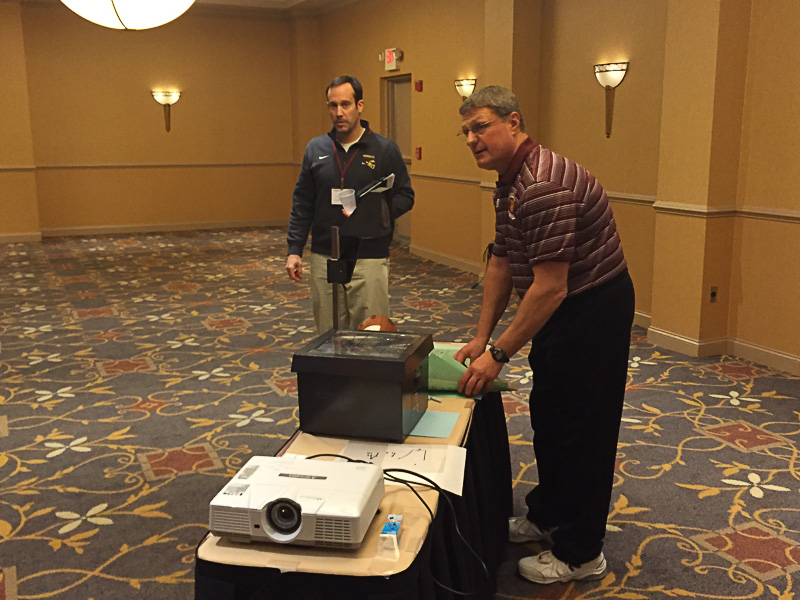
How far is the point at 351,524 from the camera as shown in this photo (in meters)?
1.56

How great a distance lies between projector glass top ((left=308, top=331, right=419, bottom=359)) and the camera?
2.11 metres

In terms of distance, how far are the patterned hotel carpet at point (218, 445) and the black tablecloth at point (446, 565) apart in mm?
340

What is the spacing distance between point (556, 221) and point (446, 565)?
1.00 metres

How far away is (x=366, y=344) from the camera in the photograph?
2.22 metres

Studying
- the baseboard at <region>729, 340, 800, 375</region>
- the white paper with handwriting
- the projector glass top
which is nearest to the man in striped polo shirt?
→ the projector glass top

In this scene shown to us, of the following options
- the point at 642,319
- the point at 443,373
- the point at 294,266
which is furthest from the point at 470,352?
the point at 642,319

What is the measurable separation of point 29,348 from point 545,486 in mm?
4375

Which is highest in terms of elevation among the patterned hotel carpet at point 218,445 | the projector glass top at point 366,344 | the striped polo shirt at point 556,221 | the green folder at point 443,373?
the striped polo shirt at point 556,221

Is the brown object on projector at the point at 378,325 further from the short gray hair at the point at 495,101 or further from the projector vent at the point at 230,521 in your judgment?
the projector vent at the point at 230,521

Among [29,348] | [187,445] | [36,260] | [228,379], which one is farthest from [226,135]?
[187,445]

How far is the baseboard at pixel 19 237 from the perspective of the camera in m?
11.1

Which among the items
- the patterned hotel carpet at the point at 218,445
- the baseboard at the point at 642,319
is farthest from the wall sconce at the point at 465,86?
the baseboard at the point at 642,319

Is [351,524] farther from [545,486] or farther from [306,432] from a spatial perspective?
[545,486]

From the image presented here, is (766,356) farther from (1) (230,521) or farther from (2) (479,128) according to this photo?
(1) (230,521)
